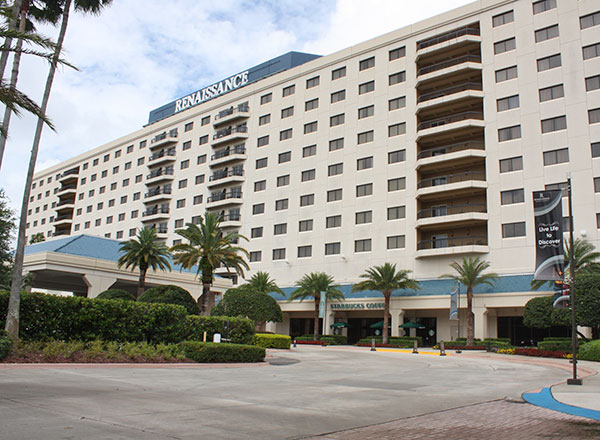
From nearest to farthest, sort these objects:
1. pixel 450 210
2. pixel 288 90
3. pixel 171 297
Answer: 1. pixel 171 297
2. pixel 450 210
3. pixel 288 90

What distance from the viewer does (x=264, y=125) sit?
73750mm

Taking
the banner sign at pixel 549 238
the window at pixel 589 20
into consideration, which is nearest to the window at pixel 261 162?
the window at pixel 589 20

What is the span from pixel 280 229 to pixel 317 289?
483 inches

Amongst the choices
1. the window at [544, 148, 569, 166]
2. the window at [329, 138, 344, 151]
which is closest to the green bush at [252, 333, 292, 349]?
the window at [544, 148, 569, 166]

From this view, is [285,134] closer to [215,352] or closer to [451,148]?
[451,148]

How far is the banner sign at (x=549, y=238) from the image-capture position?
17.3 meters

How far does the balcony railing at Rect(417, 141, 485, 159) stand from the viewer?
55.9 metres

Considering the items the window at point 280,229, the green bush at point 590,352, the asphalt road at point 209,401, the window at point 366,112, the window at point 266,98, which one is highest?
the window at point 266,98

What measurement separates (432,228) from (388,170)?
8351 mm

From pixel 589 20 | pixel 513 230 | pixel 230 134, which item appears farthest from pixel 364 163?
pixel 589 20

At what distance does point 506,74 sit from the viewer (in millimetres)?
53906

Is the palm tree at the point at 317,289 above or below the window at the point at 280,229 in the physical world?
below

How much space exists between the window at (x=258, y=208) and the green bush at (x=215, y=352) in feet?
151

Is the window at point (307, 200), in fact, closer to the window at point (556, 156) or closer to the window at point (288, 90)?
the window at point (288, 90)
